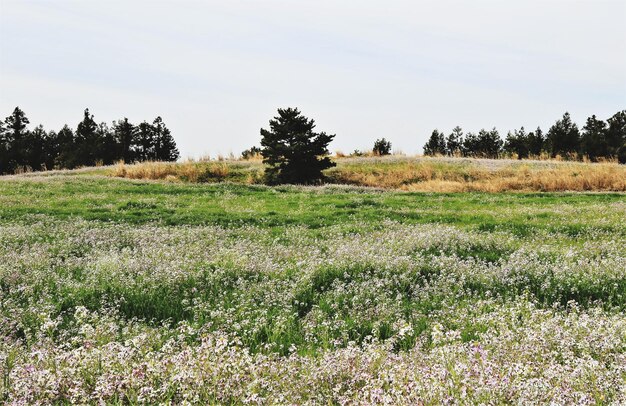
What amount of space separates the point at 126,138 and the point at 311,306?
86.3m

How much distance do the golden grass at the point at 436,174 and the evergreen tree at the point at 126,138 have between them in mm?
44423

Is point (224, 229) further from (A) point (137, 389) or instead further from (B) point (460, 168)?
(B) point (460, 168)

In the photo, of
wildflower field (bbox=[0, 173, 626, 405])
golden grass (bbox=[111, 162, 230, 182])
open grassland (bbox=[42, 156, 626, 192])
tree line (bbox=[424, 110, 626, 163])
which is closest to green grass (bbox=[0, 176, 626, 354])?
wildflower field (bbox=[0, 173, 626, 405])

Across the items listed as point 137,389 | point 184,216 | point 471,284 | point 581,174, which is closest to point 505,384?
point 137,389

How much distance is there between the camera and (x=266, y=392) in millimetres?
4656

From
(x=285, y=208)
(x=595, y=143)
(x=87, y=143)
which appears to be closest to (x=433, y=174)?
(x=285, y=208)

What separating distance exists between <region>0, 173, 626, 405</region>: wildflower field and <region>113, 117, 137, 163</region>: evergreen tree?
231ft

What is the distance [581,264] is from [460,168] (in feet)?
108

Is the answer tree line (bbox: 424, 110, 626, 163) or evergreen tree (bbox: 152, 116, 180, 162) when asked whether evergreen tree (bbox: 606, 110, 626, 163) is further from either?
evergreen tree (bbox: 152, 116, 180, 162)

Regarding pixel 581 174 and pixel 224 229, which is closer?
pixel 224 229

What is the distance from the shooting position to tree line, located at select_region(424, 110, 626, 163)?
70.8 meters

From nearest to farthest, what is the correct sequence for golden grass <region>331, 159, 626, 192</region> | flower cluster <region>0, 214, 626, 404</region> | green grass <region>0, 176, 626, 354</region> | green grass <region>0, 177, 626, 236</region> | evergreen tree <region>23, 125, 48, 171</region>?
flower cluster <region>0, 214, 626, 404</region> < green grass <region>0, 176, 626, 354</region> < green grass <region>0, 177, 626, 236</region> < golden grass <region>331, 159, 626, 192</region> < evergreen tree <region>23, 125, 48, 171</region>

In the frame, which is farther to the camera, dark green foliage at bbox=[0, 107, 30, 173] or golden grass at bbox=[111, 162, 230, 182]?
dark green foliage at bbox=[0, 107, 30, 173]

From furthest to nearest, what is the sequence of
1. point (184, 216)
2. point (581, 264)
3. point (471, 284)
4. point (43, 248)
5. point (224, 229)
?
point (184, 216) < point (224, 229) < point (43, 248) < point (581, 264) < point (471, 284)
